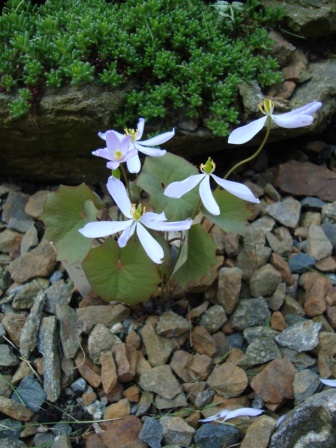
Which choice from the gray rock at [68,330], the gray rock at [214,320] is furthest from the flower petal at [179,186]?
the gray rock at [68,330]

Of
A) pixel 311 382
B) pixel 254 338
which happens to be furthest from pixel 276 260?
pixel 311 382

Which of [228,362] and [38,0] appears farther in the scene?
[38,0]

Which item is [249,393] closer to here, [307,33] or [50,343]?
[50,343]

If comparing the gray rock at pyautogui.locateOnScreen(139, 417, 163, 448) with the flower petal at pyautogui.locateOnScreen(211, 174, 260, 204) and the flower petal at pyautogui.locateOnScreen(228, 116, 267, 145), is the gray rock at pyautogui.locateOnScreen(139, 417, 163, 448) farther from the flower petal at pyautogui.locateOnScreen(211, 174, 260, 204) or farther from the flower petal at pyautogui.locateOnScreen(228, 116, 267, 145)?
the flower petal at pyautogui.locateOnScreen(228, 116, 267, 145)

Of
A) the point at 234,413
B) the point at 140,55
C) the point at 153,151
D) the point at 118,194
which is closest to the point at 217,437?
the point at 234,413

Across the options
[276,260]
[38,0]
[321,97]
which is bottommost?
[276,260]

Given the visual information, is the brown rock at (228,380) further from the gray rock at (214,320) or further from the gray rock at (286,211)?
the gray rock at (286,211)

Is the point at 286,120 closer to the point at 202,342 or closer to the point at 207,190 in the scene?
the point at 207,190
